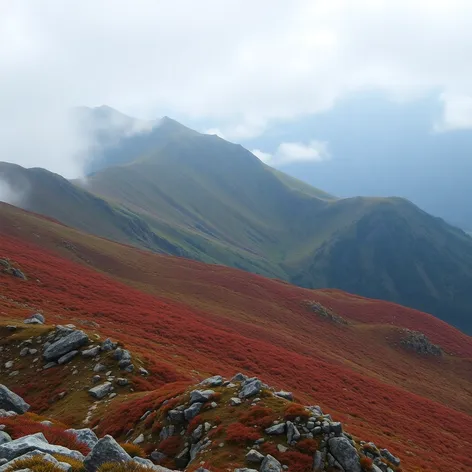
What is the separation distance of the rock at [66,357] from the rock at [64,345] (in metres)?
0.44

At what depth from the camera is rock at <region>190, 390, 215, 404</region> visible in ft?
76.7

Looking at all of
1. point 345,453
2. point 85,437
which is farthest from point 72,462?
point 345,453

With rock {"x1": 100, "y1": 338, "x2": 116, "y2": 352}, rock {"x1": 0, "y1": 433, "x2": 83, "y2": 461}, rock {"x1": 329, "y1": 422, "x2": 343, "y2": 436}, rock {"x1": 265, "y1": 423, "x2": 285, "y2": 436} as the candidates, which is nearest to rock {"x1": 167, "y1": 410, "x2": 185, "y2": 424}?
rock {"x1": 265, "y1": 423, "x2": 285, "y2": 436}

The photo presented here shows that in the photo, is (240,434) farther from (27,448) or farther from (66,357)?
(66,357)

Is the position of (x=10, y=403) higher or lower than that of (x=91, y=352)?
lower

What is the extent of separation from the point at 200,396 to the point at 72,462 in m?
11.9

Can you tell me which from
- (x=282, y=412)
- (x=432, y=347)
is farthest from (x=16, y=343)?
(x=432, y=347)

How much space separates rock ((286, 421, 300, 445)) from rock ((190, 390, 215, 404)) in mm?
5580

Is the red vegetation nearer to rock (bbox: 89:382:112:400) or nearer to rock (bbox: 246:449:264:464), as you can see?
rock (bbox: 246:449:264:464)

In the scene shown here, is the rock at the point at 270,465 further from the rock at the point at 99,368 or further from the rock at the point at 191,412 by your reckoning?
the rock at the point at 99,368

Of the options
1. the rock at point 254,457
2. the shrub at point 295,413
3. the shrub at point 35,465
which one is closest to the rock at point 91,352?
the shrub at point 295,413

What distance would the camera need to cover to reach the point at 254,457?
59.7ft

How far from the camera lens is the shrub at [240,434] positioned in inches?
770

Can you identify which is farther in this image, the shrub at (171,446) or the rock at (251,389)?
the rock at (251,389)
